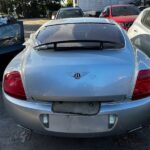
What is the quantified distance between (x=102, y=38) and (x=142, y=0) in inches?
1368

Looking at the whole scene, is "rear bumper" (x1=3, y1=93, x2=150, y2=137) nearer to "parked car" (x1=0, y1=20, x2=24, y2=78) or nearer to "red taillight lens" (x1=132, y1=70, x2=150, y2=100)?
"red taillight lens" (x1=132, y1=70, x2=150, y2=100)

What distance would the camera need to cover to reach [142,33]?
763 centimetres

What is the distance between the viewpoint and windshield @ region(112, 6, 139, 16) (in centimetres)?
1570

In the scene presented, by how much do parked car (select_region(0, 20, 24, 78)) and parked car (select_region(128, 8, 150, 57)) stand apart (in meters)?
2.34

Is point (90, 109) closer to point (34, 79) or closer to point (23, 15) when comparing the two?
point (34, 79)

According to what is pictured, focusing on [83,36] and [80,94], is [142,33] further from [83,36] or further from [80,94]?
[80,94]

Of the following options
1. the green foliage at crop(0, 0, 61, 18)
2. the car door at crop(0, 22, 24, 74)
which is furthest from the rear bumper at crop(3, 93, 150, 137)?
the green foliage at crop(0, 0, 61, 18)

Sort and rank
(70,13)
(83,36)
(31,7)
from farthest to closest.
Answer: (31,7) < (70,13) < (83,36)

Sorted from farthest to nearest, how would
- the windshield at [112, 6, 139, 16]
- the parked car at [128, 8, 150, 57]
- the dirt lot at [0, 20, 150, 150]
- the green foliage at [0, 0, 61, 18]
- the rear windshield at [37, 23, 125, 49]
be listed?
the green foliage at [0, 0, 61, 18], the windshield at [112, 6, 139, 16], the parked car at [128, 8, 150, 57], the rear windshield at [37, 23, 125, 49], the dirt lot at [0, 20, 150, 150]

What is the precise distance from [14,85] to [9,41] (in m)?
3.08

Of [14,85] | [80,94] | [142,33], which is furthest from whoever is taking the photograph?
[142,33]

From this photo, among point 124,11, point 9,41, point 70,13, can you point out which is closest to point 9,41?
point 9,41

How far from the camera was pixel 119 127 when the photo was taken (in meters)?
3.87

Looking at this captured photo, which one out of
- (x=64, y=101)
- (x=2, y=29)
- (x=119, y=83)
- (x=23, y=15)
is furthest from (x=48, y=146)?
(x=23, y=15)
